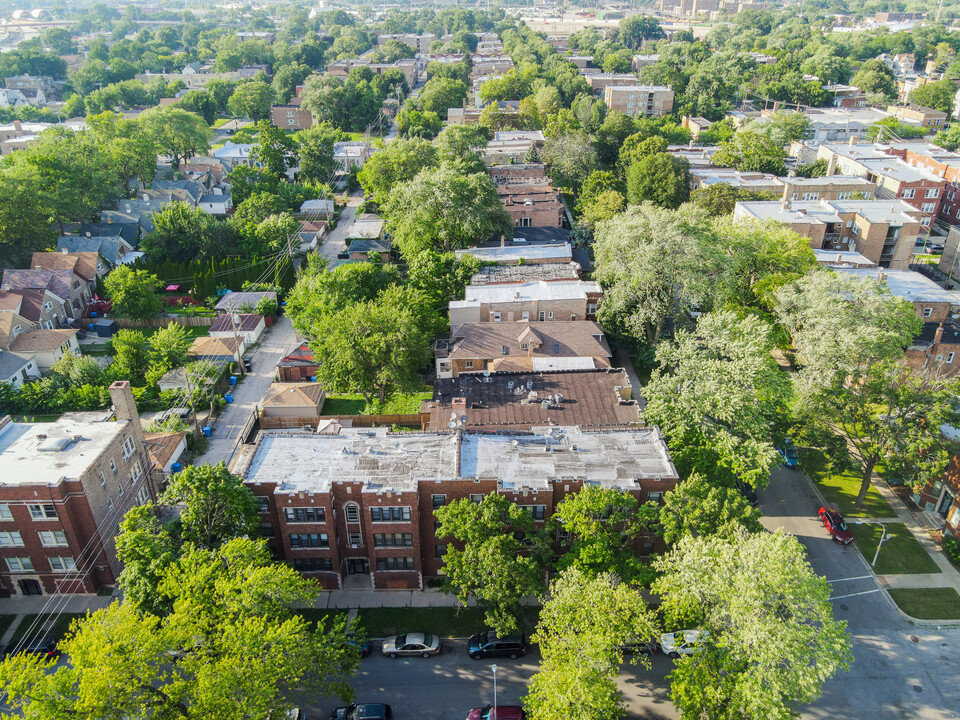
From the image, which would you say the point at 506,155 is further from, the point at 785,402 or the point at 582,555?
the point at 582,555

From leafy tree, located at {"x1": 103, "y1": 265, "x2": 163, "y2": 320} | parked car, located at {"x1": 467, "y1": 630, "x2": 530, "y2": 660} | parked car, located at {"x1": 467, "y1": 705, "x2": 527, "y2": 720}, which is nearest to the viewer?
parked car, located at {"x1": 467, "y1": 705, "x2": 527, "y2": 720}

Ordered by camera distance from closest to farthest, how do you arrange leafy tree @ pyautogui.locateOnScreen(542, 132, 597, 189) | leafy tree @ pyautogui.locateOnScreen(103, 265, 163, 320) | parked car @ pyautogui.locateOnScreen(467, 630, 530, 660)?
1. parked car @ pyautogui.locateOnScreen(467, 630, 530, 660)
2. leafy tree @ pyautogui.locateOnScreen(103, 265, 163, 320)
3. leafy tree @ pyautogui.locateOnScreen(542, 132, 597, 189)

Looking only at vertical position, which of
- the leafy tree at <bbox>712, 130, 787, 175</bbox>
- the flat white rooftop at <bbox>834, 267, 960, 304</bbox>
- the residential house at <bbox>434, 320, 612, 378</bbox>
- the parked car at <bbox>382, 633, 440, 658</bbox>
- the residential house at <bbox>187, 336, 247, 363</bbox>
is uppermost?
the leafy tree at <bbox>712, 130, 787, 175</bbox>

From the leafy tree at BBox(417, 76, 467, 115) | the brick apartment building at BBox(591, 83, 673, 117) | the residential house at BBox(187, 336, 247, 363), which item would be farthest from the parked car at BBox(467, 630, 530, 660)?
the brick apartment building at BBox(591, 83, 673, 117)

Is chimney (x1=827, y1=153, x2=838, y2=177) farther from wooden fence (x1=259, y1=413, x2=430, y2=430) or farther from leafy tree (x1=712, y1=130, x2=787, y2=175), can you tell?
wooden fence (x1=259, y1=413, x2=430, y2=430)

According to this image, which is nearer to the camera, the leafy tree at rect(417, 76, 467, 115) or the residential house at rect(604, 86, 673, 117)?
the residential house at rect(604, 86, 673, 117)

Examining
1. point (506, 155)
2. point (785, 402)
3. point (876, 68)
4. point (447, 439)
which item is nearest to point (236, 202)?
point (506, 155)
